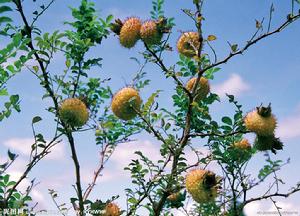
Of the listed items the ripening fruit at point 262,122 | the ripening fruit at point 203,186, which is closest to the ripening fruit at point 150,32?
the ripening fruit at point 262,122

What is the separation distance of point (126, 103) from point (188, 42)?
880 millimetres

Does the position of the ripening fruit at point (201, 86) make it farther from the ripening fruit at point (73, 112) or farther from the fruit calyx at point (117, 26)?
the ripening fruit at point (73, 112)

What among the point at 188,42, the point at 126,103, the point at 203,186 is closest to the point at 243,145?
the point at 203,186

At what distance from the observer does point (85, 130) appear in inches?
183

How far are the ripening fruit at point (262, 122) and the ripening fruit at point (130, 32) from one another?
1.37 meters

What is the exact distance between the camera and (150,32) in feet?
14.8

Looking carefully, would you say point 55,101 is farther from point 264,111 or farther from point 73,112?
point 264,111

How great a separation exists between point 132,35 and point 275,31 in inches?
56.1

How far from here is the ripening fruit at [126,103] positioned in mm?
4336

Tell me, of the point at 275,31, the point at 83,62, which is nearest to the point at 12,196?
the point at 83,62

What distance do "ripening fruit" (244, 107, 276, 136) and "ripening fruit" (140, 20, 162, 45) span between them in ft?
3.91

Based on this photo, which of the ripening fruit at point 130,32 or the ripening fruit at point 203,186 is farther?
the ripening fruit at point 130,32

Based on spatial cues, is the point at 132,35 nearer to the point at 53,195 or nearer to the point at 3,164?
the point at 3,164

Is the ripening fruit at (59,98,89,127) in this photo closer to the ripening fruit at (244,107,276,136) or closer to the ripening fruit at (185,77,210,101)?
the ripening fruit at (185,77,210,101)
